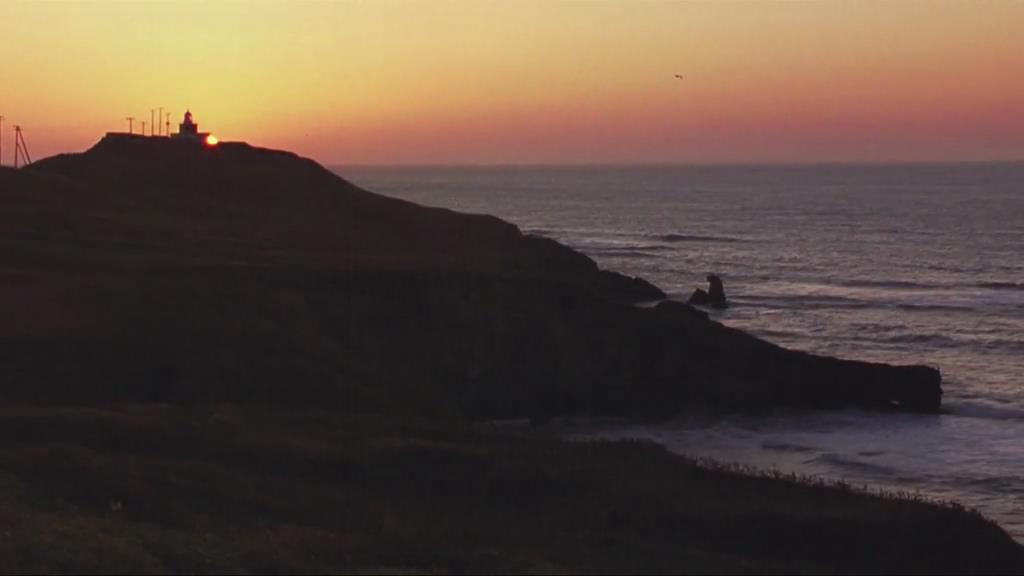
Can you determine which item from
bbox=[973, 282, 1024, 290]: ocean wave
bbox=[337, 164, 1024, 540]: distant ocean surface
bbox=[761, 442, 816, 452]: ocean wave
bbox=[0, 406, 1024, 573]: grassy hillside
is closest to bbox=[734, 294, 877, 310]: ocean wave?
bbox=[337, 164, 1024, 540]: distant ocean surface

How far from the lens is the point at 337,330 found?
48.7 meters

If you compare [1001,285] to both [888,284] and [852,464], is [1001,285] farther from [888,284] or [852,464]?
[852,464]

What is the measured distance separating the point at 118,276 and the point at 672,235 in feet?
388

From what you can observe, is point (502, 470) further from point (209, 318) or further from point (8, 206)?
point (8, 206)

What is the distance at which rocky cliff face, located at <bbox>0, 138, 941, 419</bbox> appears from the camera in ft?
134

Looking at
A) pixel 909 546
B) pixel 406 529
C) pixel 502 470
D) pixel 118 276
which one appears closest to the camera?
pixel 406 529

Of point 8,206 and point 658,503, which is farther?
point 8,206

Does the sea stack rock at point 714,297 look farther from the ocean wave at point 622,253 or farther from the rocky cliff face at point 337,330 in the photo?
the ocean wave at point 622,253

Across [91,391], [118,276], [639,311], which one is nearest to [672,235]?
[639,311]

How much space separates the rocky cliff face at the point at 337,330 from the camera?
40.8 meters

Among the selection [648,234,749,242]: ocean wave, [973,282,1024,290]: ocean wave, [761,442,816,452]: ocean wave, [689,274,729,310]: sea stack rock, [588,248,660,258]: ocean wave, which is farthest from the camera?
[648,234,749,242]: ocean wave

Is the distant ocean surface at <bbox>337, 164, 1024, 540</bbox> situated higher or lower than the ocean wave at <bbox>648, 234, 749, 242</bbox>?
higher

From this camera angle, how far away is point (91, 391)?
3853 centimetres

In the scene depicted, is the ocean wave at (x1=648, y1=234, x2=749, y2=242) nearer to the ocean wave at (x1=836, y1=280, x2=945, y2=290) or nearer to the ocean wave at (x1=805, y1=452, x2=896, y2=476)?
the ocean wave at (x1=836, y1=280, x2=945, y2=290)
